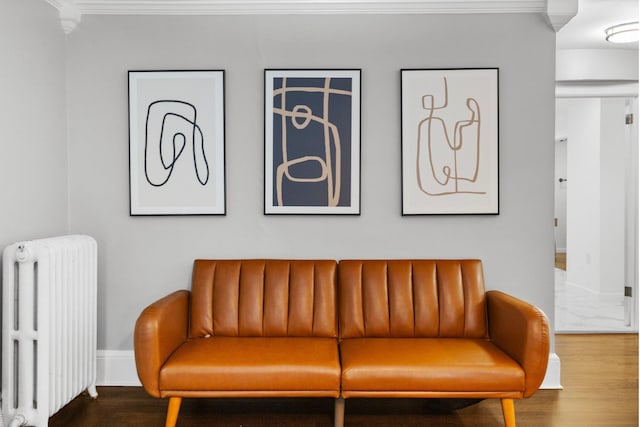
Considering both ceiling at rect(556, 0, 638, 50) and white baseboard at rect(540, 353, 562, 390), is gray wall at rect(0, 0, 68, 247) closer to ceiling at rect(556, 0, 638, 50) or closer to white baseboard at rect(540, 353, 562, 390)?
white baseboard at rect(540, 353, 562, 390)

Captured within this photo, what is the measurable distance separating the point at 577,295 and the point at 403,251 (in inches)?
129

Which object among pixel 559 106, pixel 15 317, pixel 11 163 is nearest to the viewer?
pixel 15 317

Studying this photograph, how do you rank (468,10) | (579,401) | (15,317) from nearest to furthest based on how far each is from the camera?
(15,317) < (579,401) < (468,10)

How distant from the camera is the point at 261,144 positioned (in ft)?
9.49

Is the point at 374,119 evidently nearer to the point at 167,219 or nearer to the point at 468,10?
the point at 468,10

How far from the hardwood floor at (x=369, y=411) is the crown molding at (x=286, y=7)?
7.07 ft

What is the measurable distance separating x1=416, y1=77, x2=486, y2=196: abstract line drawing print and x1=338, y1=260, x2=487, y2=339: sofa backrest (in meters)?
0.49

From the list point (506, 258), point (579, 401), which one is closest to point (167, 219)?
point (506, 258)

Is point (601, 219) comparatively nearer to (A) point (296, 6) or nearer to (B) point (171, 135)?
(A) point (296, 6)

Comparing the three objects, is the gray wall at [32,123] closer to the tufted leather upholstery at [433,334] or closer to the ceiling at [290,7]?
the ceiling at [290,7]

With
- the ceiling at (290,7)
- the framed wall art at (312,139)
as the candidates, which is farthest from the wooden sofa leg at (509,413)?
the ceiling at (290,7)

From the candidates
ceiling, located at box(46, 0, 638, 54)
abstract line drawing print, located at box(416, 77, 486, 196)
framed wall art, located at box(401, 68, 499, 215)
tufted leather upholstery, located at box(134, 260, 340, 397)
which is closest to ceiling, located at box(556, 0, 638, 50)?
ceiling, located at box(46, 0, 638, 54)

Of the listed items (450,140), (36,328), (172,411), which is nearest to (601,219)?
(450,140)

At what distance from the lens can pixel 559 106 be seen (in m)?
6.24
